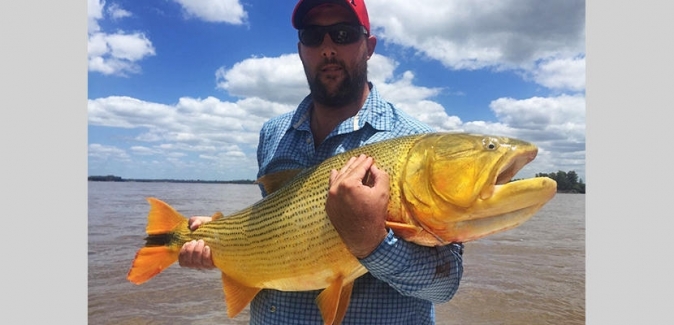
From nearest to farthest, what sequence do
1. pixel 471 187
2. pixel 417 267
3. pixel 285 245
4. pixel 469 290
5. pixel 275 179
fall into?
1. pixel 471 187
2. pixel 417 267
3. pixel 285 245
4. pixel 275 179
5. pixel 469 290

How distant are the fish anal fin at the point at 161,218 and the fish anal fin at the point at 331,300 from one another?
160cm

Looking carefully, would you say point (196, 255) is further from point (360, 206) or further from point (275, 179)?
point (360, 206)

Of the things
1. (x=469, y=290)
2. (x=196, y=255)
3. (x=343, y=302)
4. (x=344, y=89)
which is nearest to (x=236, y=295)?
(x=196, y=255)

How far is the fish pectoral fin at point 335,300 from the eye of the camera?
225 cm

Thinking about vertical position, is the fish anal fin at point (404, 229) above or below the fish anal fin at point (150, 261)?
above

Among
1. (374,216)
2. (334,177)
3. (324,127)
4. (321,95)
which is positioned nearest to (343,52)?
(321,95)

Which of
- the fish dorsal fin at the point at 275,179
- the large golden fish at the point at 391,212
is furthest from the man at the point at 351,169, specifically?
the fish dorsal fin at the point at 275,179

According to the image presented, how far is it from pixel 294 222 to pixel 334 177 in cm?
49

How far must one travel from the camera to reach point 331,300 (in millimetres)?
2252

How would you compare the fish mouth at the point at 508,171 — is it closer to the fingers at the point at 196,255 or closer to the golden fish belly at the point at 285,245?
the golden fish belly at the point at 285,245

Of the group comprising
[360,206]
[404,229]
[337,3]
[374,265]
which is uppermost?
[337,3]

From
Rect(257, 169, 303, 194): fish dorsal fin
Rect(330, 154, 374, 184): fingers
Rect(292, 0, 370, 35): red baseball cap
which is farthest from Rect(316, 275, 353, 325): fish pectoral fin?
Rect(292, 0, 370, 35): red baseball cap

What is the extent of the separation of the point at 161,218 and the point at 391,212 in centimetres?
209

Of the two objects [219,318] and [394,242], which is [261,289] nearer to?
[394,242]
